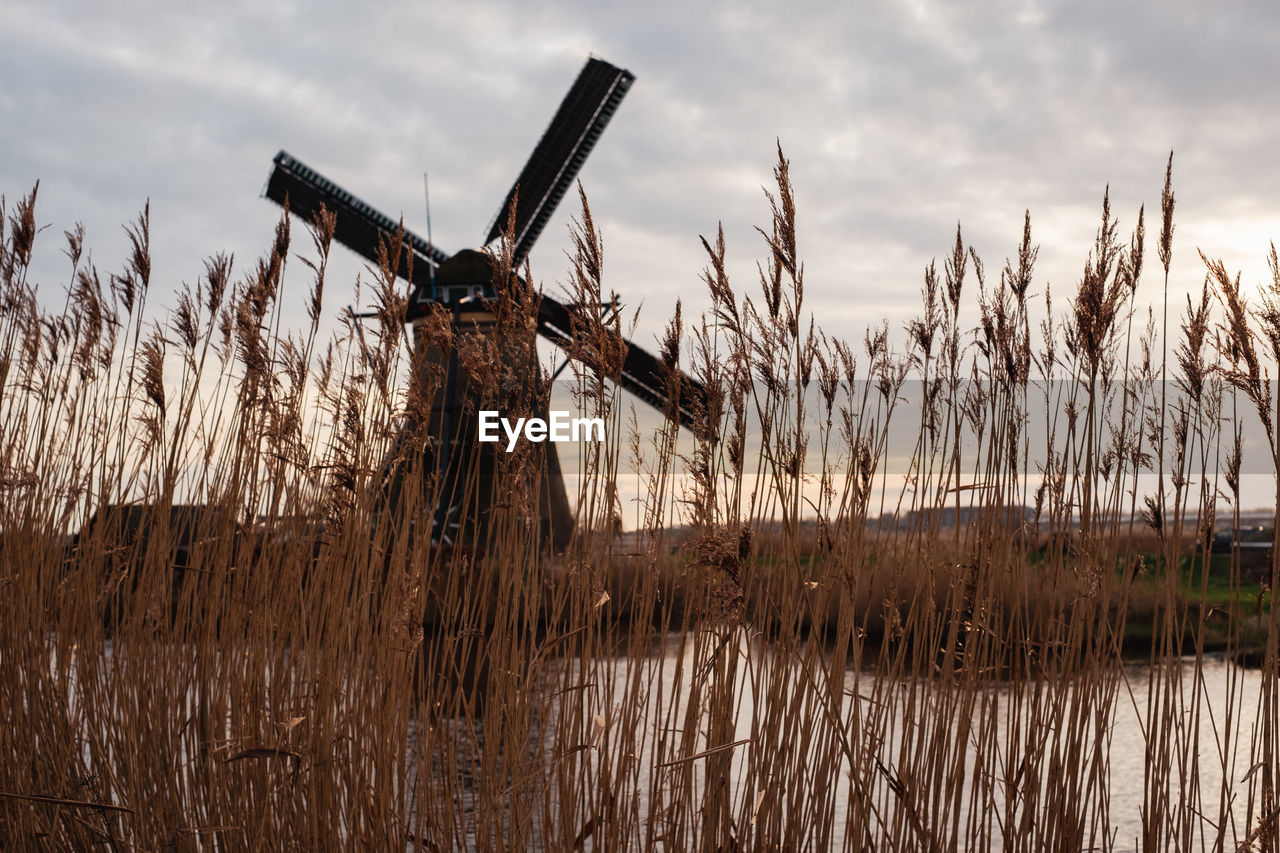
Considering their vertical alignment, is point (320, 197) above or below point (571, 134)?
below

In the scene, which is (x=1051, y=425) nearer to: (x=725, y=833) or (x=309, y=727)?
(x=725, y=833)

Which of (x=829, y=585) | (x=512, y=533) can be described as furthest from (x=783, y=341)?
(x=512, y=533)

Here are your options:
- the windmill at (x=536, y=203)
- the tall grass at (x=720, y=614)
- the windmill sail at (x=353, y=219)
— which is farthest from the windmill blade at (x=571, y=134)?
the tall grass at (x=720, y=614)

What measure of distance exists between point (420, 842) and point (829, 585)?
2.98 ft

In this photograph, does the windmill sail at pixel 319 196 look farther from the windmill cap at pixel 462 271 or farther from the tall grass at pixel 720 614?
the tall grass at pixel 720 614

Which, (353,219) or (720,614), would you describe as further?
(353,219)

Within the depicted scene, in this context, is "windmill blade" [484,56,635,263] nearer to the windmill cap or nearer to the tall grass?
the windmill cap

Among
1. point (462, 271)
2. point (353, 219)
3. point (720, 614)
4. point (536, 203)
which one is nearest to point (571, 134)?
point (536, 203)

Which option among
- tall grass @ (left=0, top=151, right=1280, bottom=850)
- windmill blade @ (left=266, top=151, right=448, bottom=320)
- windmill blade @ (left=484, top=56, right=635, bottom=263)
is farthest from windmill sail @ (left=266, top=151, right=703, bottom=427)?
tall grass @ (left=0, top=151, right=1280, bottom=850)

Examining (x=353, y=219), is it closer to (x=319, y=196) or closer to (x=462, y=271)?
(x=319, y=196)

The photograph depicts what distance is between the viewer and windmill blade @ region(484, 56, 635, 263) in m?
15.1

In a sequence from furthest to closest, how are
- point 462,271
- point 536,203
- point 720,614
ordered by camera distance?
point 536,203 < point 462,271 < point 720,614

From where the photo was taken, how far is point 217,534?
107 inches

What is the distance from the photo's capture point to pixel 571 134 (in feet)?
50.2
